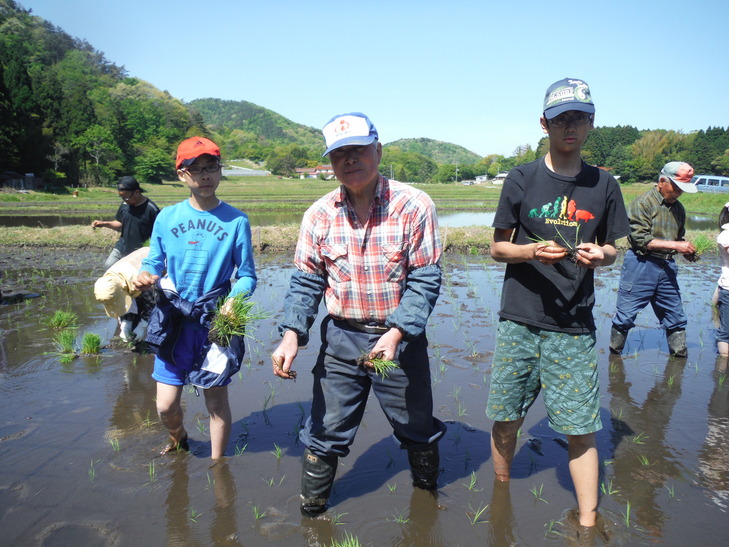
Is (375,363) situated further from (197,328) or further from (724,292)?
(724,292)

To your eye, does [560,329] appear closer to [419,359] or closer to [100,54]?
[419,359]

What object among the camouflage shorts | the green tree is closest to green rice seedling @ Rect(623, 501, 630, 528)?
the camouflage shorts

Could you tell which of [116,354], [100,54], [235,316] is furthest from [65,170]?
[100,54]

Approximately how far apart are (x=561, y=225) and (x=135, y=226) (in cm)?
496

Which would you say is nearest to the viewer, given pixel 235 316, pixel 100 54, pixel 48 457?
pixel 235 316

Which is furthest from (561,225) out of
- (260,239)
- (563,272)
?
(260,239)

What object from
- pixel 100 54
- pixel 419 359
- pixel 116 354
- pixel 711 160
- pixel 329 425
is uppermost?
pixel 100 54

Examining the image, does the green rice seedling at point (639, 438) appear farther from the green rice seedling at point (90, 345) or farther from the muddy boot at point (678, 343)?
the green rice seedling at point (90, 345)

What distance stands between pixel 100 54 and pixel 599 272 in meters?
Result: 166

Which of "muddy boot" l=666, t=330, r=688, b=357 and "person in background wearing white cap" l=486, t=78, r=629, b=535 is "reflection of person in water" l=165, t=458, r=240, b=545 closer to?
"person in background wearing white cap" l=486, t=78, r=629, b=535

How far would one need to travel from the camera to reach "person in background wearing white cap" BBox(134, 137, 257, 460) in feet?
9.65

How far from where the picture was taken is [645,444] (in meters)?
3.51

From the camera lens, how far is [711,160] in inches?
2530

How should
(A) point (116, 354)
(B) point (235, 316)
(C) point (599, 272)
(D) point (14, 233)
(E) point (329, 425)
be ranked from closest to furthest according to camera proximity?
(E) point (329, 425), (B) point (235, 316), (A) point (116, 354), (C) point (599, 272), (D) point (14, 233)
